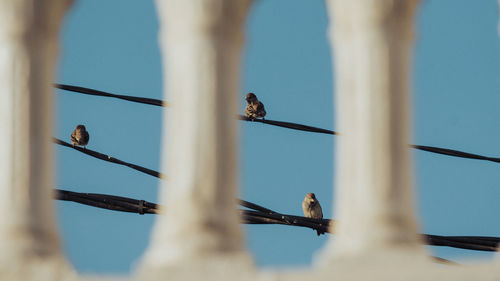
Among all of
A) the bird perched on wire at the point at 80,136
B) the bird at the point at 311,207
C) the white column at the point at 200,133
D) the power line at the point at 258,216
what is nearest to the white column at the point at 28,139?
the white column at the point at 200,133

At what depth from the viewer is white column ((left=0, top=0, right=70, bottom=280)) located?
18500 millimetres

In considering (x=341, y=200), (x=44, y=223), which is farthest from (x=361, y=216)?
(x=44, y=223)

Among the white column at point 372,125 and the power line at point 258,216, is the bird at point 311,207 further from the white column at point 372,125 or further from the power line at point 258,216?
the white column at point 372,125

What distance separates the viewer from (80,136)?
6075 centimetres

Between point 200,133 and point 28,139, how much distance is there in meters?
1.99

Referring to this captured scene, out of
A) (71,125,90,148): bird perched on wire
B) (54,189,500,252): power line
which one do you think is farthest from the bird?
(54,189,500,252): power line

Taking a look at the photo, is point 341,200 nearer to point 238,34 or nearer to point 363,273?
point 363,273

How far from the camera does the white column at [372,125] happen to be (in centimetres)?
1772

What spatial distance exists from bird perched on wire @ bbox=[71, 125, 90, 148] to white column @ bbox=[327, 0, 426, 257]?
42.7 meters

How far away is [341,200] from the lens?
58.4ft

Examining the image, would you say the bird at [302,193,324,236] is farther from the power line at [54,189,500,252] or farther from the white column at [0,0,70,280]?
the white column at [0,0,70,280]

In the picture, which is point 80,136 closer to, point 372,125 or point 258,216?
point 258,216

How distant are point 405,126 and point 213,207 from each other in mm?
2185

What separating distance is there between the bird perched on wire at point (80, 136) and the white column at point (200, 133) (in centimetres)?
4209
